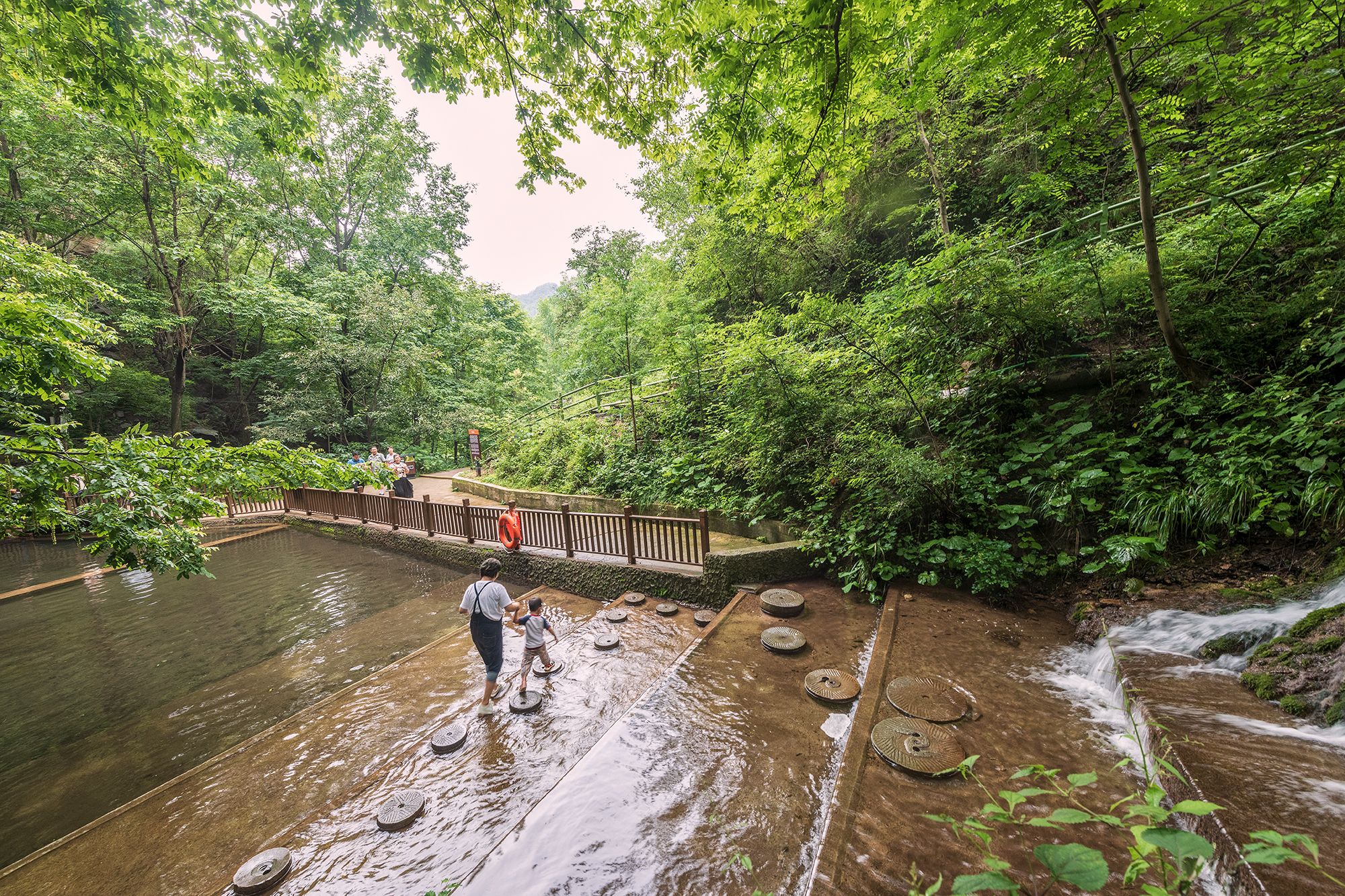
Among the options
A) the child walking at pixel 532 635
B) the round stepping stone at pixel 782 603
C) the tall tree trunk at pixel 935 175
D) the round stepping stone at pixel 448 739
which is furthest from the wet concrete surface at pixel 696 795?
the tall tree trunk at pixel 935 175

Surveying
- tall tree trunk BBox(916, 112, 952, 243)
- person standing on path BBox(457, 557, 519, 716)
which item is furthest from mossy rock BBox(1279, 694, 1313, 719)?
tall tree trunk BBox(916, 112, 952, 243)

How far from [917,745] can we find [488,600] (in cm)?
401

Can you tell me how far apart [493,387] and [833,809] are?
2083 centimetres

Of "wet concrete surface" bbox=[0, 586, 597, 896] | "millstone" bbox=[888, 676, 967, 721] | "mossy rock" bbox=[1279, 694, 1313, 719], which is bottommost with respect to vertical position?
"wet concrete surface" bbox=[0, 586, 597, 896]

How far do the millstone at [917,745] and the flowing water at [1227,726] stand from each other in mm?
957

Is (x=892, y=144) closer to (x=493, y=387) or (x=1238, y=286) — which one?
(x=1238, y=286)

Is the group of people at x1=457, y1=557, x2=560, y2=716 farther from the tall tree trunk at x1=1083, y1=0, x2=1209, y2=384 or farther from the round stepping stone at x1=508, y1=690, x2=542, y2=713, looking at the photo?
the tall tree trunk at x1=1083, y1=0, x2=1209, y2=384

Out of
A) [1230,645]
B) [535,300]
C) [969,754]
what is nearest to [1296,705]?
[1230,645]

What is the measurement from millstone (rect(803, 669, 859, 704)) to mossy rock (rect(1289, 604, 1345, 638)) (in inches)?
112

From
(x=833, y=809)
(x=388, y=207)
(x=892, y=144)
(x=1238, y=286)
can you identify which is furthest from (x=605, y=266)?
(x=833, y=809)

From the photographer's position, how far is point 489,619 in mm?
4637

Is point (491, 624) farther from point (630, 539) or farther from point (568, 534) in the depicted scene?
point (568, 534)

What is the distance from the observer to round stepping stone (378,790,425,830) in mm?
3248

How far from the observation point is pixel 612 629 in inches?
231
